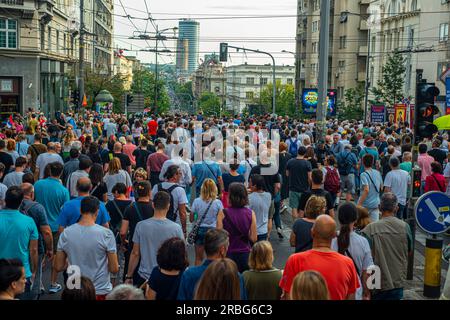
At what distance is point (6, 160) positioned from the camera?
44.5ft

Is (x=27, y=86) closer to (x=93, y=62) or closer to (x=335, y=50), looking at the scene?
(x=93, y=62)

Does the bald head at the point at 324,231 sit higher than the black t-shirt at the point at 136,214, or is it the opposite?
the bald head at the point at 324,231

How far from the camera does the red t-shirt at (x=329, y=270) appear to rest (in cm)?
578

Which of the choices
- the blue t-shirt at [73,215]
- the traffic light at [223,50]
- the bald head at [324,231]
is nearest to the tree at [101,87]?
the traffic light at [223,50]

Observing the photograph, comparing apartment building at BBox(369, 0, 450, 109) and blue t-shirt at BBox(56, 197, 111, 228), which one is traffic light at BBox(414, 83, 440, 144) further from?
apartment building at BBox(369, 0, 450, 109)

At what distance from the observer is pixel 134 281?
7.58m

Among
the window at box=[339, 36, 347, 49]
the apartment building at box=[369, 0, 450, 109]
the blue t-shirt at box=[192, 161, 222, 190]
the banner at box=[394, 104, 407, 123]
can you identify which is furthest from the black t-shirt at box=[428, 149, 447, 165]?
the window at box=[339, 36, 347, 49]

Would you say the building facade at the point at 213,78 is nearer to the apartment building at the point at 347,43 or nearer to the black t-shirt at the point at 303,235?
the apartment building at the point at 347,43

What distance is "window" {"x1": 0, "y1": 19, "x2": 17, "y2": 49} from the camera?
1686 inches

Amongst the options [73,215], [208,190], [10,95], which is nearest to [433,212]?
[208,190]

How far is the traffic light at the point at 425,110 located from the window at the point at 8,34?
3657cm

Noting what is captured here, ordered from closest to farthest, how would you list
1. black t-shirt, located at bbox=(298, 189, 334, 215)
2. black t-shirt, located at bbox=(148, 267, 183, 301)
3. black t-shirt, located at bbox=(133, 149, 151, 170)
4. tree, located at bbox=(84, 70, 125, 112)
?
black t-shirt, located at bbox=(148, 267, 183, 301) → black t-shirt, located at bbox=(298, 189, 334, 215) → black t-shirt, located at bbox=(133, 149, 151, 170) → tree, located at bbox=(84, 70, 125, 112)

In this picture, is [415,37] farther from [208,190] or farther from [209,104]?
[209,104]

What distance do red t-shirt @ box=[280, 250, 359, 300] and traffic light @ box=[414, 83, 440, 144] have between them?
5625 millimetres
